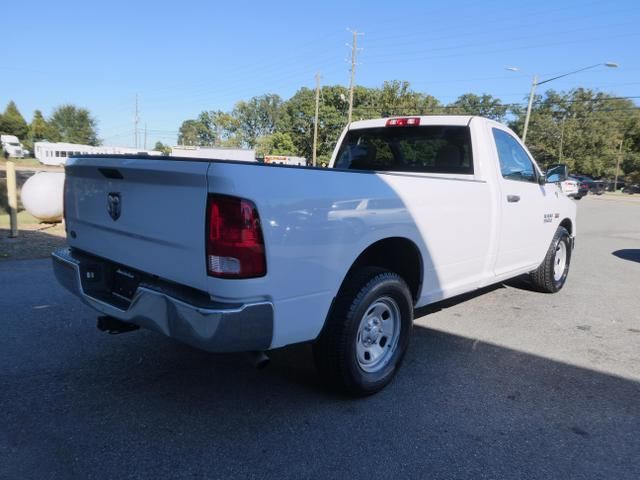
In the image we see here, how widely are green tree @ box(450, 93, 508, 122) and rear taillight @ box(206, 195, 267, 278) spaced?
6916cm

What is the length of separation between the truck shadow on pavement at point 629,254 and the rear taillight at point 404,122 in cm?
684

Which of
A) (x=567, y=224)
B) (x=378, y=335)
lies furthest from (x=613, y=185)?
(x=378, y=335)

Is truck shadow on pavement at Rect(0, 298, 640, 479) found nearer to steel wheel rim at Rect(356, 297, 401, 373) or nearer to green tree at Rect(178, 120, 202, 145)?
steel wheel rim at Rect(356, 297, 401, 373)

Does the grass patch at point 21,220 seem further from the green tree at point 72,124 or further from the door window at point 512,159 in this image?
the green tree at point 72,124

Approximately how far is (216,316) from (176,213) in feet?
1.97

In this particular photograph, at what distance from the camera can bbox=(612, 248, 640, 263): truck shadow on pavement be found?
9.36 meters

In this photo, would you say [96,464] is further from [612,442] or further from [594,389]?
[594,389]

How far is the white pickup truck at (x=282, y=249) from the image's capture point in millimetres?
2330

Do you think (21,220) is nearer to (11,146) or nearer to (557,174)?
(557,174)

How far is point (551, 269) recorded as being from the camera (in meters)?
5.92

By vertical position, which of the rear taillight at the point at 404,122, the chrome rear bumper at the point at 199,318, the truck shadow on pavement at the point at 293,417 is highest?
the rear taillight at the point at 404,122

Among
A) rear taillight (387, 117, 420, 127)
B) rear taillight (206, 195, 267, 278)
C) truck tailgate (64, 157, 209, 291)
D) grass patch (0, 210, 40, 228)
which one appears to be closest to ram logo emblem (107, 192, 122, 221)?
truck tailgate (64, 157, 209, 291)

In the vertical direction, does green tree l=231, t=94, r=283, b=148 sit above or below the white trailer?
above

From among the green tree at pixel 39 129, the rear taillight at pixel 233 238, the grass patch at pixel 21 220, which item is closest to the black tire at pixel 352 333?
the rear taillight at pixel 233 238
